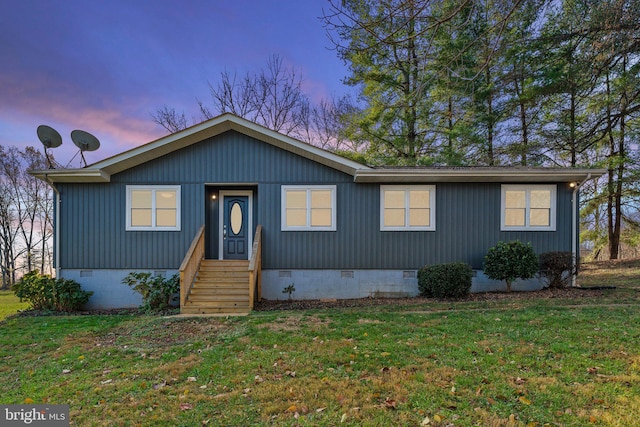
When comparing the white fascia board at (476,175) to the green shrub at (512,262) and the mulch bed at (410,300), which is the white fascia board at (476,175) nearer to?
the green shrub at (512,262)

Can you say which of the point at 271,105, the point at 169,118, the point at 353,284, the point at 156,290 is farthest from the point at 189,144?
the point at 169,118

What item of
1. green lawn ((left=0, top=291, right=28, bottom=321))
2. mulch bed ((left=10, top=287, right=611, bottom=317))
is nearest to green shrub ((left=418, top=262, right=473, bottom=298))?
mulch bed ((left=10, top=287, right=611, bottom=317))

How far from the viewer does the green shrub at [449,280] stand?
25.0 feet

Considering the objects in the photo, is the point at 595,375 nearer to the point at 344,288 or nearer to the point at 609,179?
the point at 344,288

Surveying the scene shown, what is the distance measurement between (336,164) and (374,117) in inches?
278

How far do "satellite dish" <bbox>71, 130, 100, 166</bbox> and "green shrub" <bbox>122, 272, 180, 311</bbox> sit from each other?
3958 millimetres

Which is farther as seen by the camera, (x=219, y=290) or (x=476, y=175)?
(x=476, y=175)

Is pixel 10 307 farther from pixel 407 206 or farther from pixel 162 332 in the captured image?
pixel 407 206

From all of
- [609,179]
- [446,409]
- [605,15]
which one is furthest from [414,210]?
[609,179]

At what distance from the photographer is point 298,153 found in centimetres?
863

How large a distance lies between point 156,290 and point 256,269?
244 cm

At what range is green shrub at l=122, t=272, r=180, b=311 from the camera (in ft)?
24.8

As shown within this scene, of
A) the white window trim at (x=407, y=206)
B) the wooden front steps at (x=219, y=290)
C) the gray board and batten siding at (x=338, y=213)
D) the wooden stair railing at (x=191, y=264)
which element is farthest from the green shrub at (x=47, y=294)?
the white window trim at (x=407, y=206)

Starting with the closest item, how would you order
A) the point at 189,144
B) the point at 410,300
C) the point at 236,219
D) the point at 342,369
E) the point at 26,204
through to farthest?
the point at 342,369, the point at 410,300, the point at 189,144, the point at 236,219, the point at 26,204
